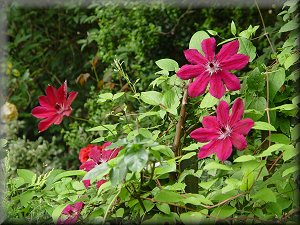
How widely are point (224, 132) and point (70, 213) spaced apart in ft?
1.06

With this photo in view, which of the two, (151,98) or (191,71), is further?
(151,98)

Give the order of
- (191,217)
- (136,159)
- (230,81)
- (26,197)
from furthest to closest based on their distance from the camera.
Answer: (26,197) → (230,81) → (191,217) → (136,159)

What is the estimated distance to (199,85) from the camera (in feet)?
3.31

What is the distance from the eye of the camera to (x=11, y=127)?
3164 millimetres

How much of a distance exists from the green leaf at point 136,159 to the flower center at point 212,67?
0.87 feet

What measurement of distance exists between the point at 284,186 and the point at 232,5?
2.15 meters

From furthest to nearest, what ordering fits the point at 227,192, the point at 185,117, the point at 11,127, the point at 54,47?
the point at 54,47
the point at 11,127
the point at 185,117
the point at 227,192

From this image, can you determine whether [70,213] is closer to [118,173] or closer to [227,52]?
[118,173]

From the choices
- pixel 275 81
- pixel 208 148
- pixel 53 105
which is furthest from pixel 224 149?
pixel 53 105

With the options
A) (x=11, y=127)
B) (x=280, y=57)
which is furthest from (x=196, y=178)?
(x=11, y=127)

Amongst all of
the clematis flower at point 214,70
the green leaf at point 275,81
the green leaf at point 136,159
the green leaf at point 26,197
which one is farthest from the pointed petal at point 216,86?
the green leaf at point 26,197

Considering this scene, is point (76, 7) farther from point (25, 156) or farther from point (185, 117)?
point (185, 117)

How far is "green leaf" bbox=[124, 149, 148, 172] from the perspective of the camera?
80 cm

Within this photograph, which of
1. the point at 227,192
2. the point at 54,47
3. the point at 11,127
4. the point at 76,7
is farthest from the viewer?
the point at 54,47
